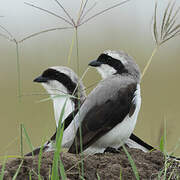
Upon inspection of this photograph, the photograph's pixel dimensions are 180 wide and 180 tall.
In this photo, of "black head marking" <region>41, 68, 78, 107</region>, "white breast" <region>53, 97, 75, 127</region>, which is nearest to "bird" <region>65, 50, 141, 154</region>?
"white breast" <region>53, 97, 75, 127</region>

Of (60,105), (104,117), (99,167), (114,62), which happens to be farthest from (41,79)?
(99,167)

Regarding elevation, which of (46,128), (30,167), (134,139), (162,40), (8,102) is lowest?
(8,102)

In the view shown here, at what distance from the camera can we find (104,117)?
15.4 feet

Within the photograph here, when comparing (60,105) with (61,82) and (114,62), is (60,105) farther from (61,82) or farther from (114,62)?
(114,62)

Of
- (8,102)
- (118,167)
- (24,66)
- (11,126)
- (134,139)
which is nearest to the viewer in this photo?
(118,167)

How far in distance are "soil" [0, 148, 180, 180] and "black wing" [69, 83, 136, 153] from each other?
0.46 meters

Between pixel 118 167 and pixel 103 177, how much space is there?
20cm

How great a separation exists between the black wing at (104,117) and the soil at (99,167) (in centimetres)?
46

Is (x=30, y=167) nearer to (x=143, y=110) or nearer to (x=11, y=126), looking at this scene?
(x=11, y=126)

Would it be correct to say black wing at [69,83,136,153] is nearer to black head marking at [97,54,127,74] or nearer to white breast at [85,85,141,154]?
white breast at [85,85,141,154]

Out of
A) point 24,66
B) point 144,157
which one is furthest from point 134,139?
point 24,66

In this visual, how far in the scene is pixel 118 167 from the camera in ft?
12.5

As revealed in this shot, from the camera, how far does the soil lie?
360 cm

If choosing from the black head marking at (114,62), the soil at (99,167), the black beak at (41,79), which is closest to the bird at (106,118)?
the black head marking at (114,62)
